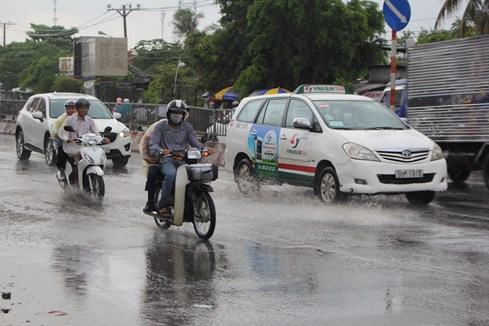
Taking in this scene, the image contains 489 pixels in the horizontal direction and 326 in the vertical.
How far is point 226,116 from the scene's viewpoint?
78.9ft

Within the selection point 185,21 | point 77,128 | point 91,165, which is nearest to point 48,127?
point 77,128

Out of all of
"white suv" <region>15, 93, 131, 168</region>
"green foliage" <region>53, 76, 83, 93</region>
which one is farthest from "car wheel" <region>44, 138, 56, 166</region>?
"green foliage" <region>53, 76, 83, 93</region>

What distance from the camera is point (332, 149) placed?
12.9m

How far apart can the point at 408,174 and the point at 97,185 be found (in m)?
4.70

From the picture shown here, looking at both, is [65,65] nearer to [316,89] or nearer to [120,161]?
[120,161]

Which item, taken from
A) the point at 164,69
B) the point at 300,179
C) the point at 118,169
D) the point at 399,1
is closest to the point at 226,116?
the point at 118,169

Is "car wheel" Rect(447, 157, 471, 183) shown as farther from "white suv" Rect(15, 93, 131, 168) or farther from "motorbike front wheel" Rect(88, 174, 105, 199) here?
"white suv" Rect(15, 93, 131, 168)

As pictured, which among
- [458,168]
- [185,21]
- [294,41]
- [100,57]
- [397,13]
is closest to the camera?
[458,168]

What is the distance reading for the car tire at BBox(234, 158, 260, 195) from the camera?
1497 cm

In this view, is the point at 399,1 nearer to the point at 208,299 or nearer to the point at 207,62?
the point at 208,299

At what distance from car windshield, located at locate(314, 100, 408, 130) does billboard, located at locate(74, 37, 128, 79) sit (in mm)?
39903

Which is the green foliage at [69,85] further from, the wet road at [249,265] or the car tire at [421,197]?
the car tire at [421,197]

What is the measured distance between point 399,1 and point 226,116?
7977mm

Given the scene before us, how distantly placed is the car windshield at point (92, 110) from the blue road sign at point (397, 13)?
701 cm
